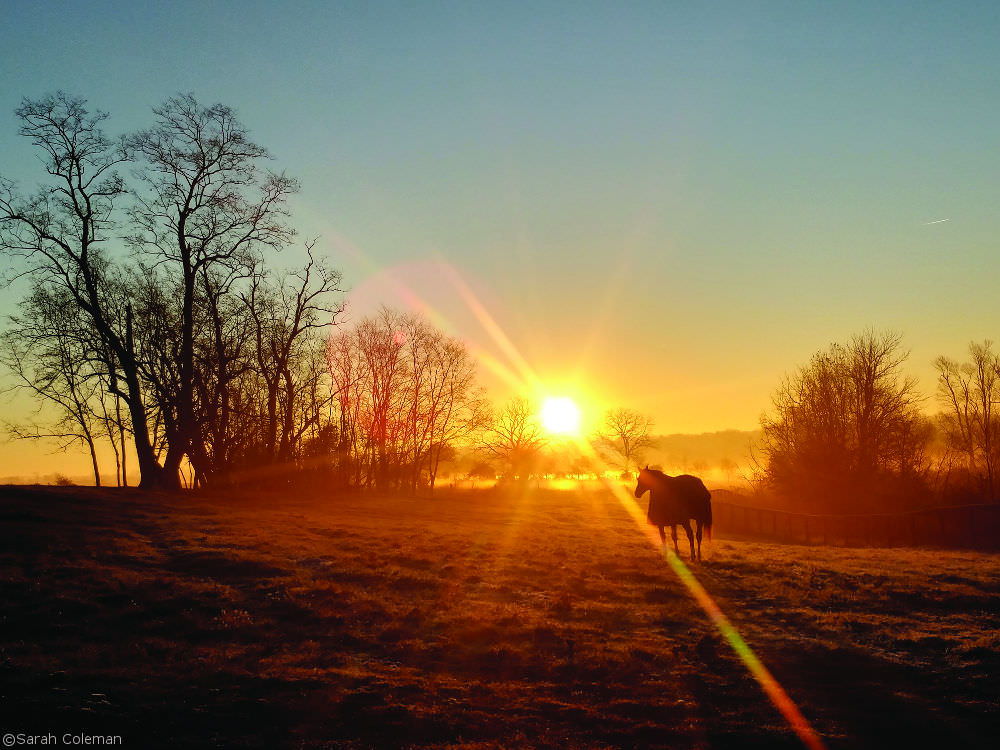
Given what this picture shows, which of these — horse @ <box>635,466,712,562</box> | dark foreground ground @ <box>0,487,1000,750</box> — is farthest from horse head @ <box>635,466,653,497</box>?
dark foreground ground @ <box>0,487,1000,750</box>

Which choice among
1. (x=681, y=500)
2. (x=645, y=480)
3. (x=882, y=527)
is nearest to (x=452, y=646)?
(x=681, y=500)

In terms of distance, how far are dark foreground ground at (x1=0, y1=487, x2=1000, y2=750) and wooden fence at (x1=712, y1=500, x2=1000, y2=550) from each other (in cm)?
1664

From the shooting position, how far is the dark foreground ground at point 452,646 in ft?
24.7

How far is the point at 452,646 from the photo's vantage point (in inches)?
429

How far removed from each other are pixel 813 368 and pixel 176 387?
161 ft

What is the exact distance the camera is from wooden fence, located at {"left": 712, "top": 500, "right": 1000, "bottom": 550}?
3250 cm

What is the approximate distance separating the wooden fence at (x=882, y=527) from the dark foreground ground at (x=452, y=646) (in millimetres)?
16645

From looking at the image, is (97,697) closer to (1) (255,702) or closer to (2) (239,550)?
(1) (255,702)

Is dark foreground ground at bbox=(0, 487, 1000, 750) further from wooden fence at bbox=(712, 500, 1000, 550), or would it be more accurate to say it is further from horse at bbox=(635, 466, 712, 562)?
wooden fence at bbox=(712, 500, 1000, 550)

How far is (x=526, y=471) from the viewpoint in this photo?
93.6 meters

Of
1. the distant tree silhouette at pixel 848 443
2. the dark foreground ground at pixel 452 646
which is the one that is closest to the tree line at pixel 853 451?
the distant tree silhouette at pixel 848 443

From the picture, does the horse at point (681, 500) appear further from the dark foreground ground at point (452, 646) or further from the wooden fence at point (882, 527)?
the wooden fence at point (882, 527)

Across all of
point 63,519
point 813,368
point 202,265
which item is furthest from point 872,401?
point 63,519

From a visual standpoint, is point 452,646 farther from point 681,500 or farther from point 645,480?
point 645,480
